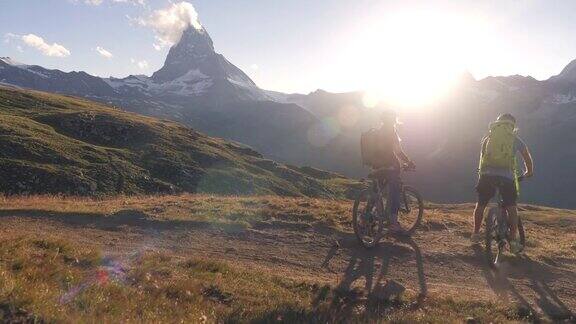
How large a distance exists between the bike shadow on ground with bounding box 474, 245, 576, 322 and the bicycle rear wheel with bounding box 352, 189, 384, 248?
3.05 m

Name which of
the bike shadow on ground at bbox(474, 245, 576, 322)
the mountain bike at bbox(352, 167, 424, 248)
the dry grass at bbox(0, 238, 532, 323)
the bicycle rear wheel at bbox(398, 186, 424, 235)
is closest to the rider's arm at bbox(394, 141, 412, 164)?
the mountain bike at bbox(352, 167, 424, 248)

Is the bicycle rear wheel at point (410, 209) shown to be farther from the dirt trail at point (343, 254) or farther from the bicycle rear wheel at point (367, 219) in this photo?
the bicycle rear wheel at point (367, 219)

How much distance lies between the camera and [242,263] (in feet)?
41.8

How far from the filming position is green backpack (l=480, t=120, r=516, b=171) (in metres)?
13.8

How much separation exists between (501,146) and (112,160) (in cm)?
5806

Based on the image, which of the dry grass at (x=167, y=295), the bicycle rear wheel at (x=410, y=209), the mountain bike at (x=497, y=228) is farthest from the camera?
the bicycle rear wheel at (x=410, y=209)

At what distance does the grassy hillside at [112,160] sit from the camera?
177 feet

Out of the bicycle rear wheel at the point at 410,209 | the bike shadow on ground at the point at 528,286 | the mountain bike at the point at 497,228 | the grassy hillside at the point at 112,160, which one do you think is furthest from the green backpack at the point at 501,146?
the grassy hillside at the point at 112,160

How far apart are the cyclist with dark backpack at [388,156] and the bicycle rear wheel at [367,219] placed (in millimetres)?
401

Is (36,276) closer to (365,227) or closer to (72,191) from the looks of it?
(365,227)

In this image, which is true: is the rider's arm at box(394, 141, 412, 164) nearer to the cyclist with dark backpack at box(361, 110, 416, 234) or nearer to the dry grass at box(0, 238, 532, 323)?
the cyclist with dark backpack at box(361, 110, 416, 234)

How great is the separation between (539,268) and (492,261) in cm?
139

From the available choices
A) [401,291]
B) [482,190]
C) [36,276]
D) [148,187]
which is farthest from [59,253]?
[148,187]

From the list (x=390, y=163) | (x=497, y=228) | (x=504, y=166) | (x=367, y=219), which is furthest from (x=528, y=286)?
(x=390, y=163)
